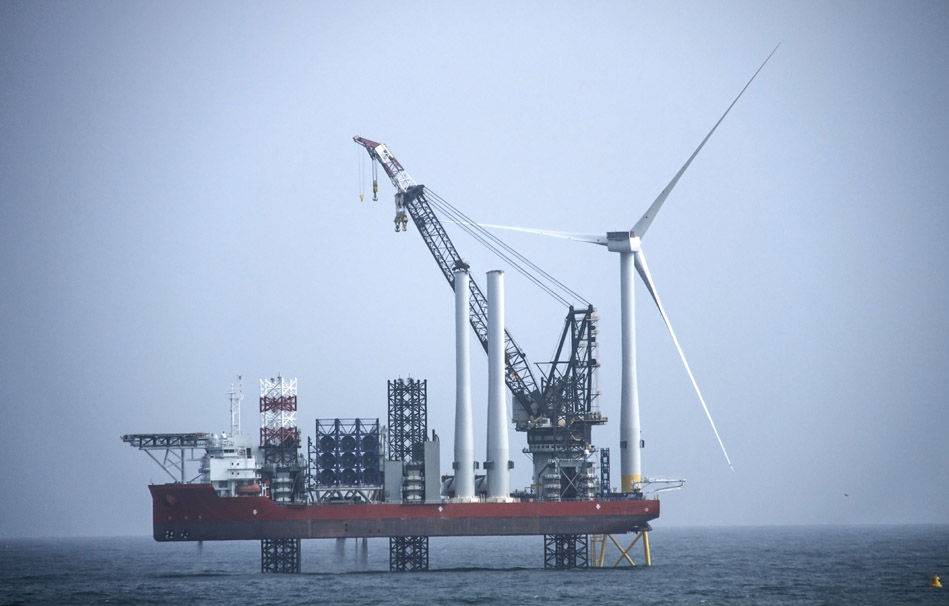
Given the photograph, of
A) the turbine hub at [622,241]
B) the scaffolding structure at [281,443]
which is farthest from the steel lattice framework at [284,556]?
the turbine hub at [622,241]

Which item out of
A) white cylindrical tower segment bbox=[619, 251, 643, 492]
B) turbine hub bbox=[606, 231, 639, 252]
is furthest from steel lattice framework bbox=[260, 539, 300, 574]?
turbine hub bbox=[606, 231, 639, 252]

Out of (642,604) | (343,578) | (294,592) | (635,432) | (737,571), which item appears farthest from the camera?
(737,571)

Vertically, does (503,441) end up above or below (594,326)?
below

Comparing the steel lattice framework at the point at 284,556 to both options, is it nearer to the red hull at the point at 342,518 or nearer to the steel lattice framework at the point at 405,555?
the red hull at the point at 342,518

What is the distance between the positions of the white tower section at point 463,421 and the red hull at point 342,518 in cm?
237

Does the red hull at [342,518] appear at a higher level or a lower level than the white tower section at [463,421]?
lower

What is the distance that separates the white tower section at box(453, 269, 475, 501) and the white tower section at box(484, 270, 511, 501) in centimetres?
175

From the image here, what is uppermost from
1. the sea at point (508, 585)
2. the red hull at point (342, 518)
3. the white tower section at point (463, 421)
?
the white tower section at point (463, 421)

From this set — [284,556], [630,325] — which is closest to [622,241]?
[630,325]

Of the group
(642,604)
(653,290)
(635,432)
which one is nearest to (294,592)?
(642,604)

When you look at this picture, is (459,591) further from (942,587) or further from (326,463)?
(942,587)

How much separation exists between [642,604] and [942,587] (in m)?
27.6

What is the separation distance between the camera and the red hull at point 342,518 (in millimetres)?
98312

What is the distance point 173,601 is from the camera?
264 feet
